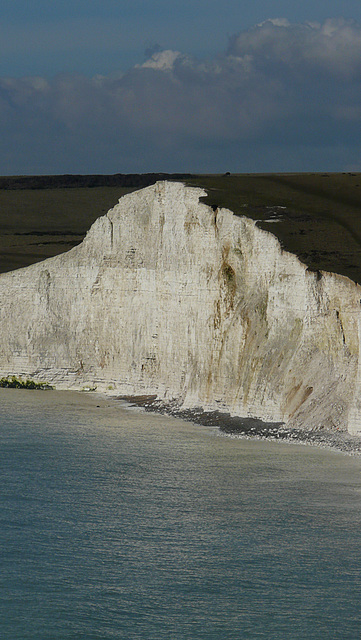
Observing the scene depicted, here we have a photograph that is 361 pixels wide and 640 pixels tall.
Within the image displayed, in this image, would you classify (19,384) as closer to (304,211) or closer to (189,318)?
(189,318)

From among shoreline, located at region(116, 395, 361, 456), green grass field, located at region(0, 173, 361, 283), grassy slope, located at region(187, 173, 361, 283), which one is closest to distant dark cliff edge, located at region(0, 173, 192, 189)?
green grass field, located at region(0, 173, 361, 283)

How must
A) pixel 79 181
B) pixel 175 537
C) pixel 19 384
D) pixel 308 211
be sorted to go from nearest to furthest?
pixel 175 537 → pixel 308 211 → pixel 19 384 → pixel 79 181

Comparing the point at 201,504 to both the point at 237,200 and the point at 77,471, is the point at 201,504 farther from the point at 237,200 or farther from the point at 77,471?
the point at 237,200

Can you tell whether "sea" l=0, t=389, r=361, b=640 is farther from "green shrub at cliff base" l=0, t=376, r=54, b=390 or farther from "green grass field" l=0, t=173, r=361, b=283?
"green shrub at cliff base" l=0, t=376, r=54, b=390

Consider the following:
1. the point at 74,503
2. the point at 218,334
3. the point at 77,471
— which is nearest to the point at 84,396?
the point at 218,334

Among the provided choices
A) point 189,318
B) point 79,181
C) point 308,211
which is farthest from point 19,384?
point 79,181

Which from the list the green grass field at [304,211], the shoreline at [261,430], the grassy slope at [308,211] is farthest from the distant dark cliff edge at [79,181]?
the shoreline at [261,430]
